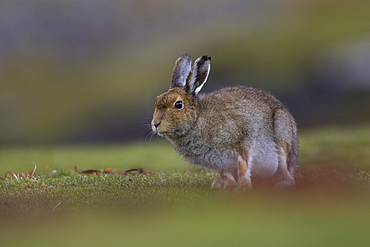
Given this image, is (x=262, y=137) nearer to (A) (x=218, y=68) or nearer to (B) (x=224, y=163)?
(B) (x=224, y=163)

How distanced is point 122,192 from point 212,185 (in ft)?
4.71

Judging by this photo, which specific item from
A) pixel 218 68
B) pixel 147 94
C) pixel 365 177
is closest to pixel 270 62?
pixel 218 68

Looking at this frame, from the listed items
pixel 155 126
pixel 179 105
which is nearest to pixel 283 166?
pixel 179 105

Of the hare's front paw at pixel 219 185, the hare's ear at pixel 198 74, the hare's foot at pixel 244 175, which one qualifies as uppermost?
the hare's ear at pixel 198 74

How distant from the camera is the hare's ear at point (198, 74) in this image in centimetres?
1062

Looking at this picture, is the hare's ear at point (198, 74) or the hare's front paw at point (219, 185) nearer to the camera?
the hare's front paw at point (219, 185)

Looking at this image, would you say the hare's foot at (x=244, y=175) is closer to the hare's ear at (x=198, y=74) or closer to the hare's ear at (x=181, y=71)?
the hare's ear at (x=198, y=74)

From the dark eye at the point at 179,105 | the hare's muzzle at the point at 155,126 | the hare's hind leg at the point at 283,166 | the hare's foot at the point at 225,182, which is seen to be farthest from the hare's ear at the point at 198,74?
the hare's hind leg at the point at 283,166

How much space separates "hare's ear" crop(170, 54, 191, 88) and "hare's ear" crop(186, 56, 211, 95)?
6.3 inches

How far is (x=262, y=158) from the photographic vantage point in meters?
10.6

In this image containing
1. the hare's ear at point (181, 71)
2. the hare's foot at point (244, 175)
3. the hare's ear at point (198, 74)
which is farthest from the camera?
the hare's ear at point (181, 71)

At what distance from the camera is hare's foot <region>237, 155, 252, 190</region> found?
10039 millimetres

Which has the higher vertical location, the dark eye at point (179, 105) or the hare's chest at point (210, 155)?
the dark eye at point (179, 105)

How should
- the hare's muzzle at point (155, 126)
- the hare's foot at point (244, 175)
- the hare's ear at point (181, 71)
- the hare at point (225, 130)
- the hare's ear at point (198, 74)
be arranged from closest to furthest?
the hare's foot at point (244, 175) → the hare's muzzle at point (155, 126) → the hare at point (225, 130) → the hare's ear at point (198, 74) → the hare's ear at point (181, 71)
